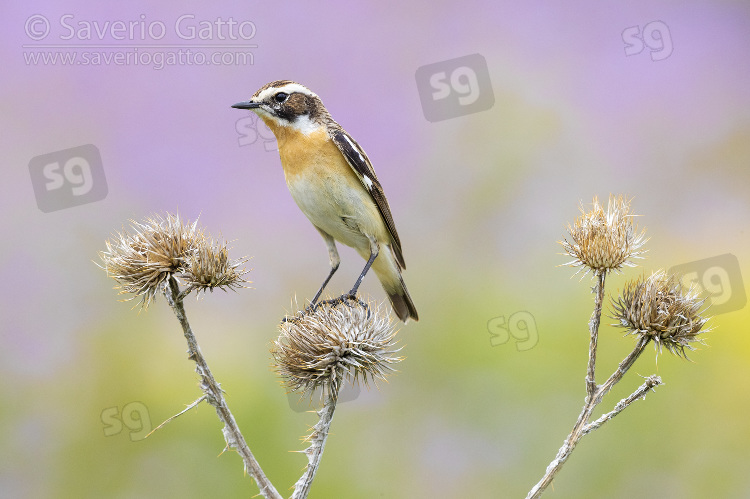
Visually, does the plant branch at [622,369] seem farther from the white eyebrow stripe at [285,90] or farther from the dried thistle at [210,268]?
the white eyebrow stripe at [285,90]

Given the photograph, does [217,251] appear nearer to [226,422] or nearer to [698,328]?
[226,422]

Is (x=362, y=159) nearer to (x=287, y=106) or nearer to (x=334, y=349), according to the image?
(x=287, y=106)

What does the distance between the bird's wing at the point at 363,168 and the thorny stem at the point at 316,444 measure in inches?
48.0

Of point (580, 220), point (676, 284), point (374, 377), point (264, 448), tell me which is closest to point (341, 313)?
point (374, 377)

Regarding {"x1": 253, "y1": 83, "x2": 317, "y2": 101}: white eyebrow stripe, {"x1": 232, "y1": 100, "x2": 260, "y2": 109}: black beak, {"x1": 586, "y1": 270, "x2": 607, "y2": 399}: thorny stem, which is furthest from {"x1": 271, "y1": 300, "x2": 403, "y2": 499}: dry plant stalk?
{"x1": 253, "y1": 83, "x2": 317, "y2": 101}: white eyebrow stripe

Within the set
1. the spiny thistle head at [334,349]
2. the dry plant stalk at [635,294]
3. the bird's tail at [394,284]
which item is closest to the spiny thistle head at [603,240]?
the dry plant stalk at [635,294]

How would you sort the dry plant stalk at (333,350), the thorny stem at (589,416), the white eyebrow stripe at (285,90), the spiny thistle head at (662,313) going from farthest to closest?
1. the white eyebrow stripe at (285,90)
2. the dry plant stalk at (333,350)
3. the spiny thistle head at (662,313)
4. the thorny stem at (589,416)

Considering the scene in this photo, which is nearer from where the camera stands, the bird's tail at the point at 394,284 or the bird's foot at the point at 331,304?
the bird's foot at the point at 331,304

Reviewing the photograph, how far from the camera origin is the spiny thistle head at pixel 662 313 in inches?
102

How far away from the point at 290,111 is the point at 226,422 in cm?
170

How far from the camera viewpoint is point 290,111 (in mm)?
3578

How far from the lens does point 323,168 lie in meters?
3.58

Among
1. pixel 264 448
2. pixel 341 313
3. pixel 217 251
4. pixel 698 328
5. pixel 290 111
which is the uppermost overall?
pixel 290 111

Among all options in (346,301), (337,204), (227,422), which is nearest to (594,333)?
(346,301)
